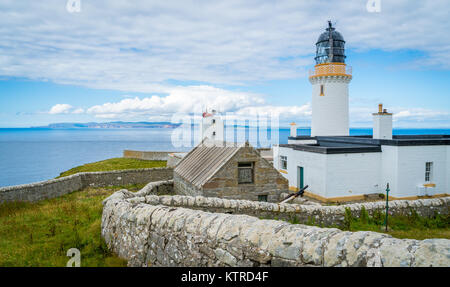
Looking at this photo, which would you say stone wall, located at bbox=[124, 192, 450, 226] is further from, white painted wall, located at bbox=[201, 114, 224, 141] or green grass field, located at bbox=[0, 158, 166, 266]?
white painted wall, located at bbox=[201, 114, 224, 141]

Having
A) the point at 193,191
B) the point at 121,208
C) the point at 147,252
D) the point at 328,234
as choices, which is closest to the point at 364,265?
the point at 328,234

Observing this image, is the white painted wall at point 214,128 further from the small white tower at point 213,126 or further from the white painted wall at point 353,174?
the white painted wall at point 353,174

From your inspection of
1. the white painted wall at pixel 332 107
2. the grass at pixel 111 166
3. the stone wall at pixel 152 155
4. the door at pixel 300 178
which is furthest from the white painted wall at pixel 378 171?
the stone wall at pixel 152 155

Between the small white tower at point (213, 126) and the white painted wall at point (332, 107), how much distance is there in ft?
30.7

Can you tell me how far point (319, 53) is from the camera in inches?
1234

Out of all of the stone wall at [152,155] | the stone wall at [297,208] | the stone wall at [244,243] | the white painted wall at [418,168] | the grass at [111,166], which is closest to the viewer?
the stone wall at [244,243]

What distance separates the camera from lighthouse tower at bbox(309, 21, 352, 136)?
29062 mm

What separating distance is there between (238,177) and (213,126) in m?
17.4

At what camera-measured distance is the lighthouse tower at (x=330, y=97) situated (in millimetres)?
29062

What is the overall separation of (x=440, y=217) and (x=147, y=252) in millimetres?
12695

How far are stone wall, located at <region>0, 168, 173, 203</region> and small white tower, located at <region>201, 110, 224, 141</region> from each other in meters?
5.69

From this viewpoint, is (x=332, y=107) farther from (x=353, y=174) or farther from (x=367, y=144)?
(x=353, y=174)
